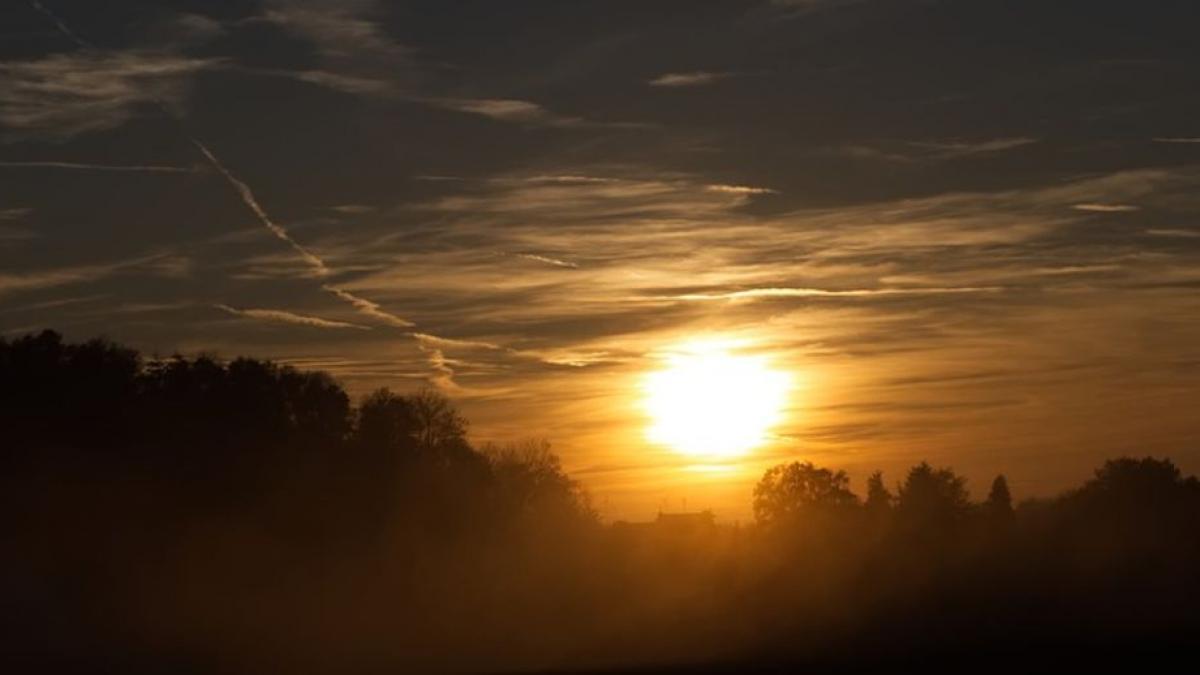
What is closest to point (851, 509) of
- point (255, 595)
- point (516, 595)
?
point (516, 595)

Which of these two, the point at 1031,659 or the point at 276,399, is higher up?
the point at 276,399

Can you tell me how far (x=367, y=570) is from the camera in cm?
12500

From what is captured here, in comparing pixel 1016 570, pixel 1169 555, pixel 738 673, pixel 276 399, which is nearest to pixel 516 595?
pixel 276 399

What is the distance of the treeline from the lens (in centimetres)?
10062

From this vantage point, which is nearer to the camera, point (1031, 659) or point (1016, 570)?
point (1031, 659)

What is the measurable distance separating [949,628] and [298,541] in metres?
44.7

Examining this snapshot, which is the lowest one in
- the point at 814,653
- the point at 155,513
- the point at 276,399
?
the point at 814,653

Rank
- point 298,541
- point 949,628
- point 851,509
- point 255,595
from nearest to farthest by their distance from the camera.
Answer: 1. point 949,628
2. point 255,595
3. point 298,541
4. point 851,509

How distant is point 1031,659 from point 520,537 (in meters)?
70.5

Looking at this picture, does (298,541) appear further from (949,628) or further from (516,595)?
(949,628)

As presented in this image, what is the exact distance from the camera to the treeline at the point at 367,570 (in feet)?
330

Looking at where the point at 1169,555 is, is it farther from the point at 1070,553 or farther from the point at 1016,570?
the point at 1016,570

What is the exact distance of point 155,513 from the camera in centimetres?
11838

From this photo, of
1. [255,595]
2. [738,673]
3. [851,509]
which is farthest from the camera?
[851,509]
